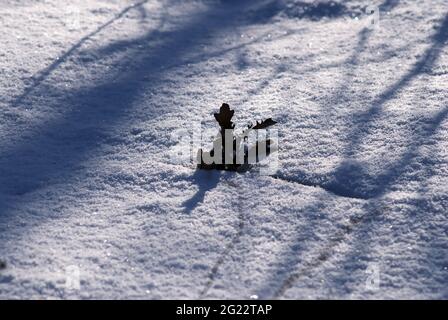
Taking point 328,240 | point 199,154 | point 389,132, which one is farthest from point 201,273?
point 389,132

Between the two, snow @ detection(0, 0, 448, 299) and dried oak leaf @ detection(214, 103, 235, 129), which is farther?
dried oak leaf @ detection(214, 103, 235, 129)

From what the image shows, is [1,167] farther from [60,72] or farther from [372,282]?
[372,282]

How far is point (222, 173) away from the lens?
8.08 ft

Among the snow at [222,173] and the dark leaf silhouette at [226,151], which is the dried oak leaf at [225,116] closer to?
the dark leaf silhouette at [226,151]

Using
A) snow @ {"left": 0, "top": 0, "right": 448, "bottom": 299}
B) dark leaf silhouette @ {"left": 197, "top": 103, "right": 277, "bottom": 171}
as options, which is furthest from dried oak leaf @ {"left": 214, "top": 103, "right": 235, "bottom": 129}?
snow @ {"left": 0, "top": 0, "right": 448, "bottom": 299}

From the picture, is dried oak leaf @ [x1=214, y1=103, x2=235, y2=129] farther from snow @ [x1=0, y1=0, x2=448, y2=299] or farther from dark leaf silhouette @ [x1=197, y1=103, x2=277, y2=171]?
snow @ [x1=0, y1=0, x2=448, y2=299]

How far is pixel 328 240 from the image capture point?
6.93 ft

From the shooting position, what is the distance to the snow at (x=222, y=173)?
2.00m

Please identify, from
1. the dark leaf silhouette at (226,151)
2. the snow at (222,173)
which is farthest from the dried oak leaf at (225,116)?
the snow at (222,173)

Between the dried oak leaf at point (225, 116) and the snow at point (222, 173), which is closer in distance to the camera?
the snow at point (222, 173)

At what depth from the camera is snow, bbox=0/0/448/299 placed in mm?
1995

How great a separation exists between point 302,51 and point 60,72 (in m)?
1.17

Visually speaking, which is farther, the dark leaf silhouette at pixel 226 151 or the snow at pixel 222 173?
the dark leaf silhouette at pixel 226 151

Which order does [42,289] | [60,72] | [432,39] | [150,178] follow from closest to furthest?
1. [42,289]
2. [150,178]
3. [60,72]
4. [432,39]
